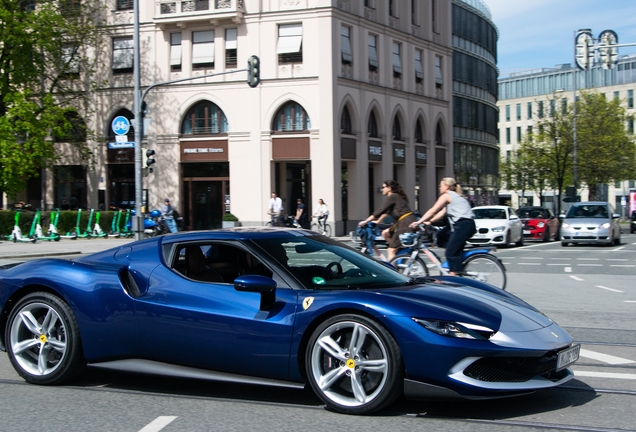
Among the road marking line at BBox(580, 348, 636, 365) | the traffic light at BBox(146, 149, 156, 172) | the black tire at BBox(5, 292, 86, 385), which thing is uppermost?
the traffic light at BBox(146, 149, 156, 172)

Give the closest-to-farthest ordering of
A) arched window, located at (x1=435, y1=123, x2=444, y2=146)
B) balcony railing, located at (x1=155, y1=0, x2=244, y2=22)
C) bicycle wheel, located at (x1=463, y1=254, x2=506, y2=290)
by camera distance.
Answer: bicycle wheel, located at (x1=463, y1=254, x2=506, y2=290)
balcony railing, located at (x1=155, y1=0, x2=244, y2=22)
arched window, located at (x1=435, y1=123, x2=444, y2=146)

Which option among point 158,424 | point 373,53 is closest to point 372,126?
point 373,53

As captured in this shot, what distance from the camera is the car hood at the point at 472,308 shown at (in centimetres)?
509

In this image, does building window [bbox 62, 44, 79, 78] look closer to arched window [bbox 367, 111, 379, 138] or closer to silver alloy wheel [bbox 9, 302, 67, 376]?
arched window [bbox 367, 111, 379, 138]

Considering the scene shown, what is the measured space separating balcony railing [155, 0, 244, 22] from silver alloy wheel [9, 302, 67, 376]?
3575 centimetres

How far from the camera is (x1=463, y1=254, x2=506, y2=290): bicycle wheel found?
11477 millimetres

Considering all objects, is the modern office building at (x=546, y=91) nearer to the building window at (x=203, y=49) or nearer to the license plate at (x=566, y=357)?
the building window at (x=203, y=49)

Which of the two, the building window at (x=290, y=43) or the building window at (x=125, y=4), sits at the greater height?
the building window at (x=125, y=4)

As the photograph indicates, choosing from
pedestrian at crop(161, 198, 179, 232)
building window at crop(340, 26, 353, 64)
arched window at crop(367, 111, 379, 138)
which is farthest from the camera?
arched window at crop(367, 111, 379, 138)

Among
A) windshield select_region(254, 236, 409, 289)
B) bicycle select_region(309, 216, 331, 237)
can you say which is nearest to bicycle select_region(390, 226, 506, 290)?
windshield select_region(254, 236, 409, 289)

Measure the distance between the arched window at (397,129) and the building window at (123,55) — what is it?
48.8 feet

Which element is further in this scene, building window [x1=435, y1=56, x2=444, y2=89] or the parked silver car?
building window [x1=435, y1=56, x2=444, y2=89]

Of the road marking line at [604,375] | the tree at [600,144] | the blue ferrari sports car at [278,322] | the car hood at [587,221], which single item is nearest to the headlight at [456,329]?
the blue ferrari sports car at [278,322]

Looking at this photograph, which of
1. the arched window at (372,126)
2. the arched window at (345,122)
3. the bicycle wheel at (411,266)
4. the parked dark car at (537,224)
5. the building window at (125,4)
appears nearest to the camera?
the bicycle wheel at (411,266)
